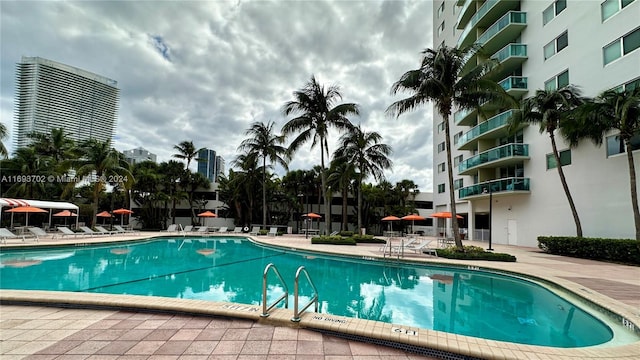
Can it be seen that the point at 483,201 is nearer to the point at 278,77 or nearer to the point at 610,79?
the point at 610,79

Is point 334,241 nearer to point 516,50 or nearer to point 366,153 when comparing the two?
point 366,153

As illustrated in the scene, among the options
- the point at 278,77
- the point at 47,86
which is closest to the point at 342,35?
the point at 278,77

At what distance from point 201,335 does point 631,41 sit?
1944 cm

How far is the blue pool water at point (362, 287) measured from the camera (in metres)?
5.87

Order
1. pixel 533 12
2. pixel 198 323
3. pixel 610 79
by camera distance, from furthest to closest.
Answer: pixel 533 12 < pixel 610 79 < pixel 198 323

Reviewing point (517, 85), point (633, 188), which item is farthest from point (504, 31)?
point (633, 188)

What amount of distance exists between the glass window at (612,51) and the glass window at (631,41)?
243 millimetres

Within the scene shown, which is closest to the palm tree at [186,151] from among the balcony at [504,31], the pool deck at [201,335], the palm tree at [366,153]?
the palm tree at [366,153]

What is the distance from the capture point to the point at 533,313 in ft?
21.6

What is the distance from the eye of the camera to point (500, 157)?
20.4 m

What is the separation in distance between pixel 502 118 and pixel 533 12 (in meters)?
Answer: 6.88

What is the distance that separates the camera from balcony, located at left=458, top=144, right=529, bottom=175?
19.7m

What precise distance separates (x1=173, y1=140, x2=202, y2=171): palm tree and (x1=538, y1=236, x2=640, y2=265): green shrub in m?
31.4

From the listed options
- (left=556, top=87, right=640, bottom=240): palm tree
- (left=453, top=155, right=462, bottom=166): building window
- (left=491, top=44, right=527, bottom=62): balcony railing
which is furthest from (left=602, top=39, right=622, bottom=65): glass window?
→ (left=453, top=155, right=462, bottom=166): building window
